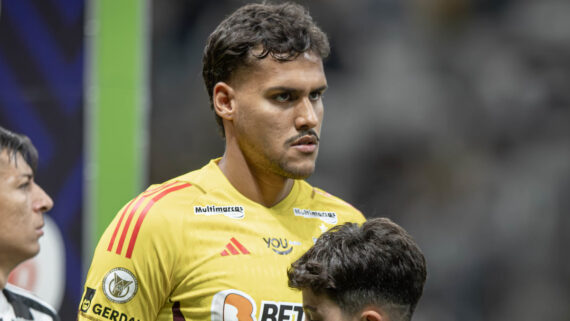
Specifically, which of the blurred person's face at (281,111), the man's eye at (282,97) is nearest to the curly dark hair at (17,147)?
the blurred person's face at (281,111)

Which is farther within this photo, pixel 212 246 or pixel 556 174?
pixel 556 174

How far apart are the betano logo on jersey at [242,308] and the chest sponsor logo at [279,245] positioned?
17 centimetres

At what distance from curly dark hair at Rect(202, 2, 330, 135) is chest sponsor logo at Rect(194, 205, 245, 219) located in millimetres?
395

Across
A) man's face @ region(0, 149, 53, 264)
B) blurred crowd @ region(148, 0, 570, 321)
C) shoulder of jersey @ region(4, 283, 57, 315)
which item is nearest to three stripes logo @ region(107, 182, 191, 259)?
man's face @ region(0, 149, 53, 264)

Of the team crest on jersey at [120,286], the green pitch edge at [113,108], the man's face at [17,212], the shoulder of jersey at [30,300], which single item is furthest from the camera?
the green pitch edge at [113,108]

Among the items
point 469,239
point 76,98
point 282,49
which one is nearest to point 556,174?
point 469,239

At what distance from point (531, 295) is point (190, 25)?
369 centimetres

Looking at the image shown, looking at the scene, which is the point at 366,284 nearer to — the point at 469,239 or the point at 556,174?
the point at 469,239

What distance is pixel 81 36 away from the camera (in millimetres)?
4137

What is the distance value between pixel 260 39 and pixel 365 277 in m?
0.82

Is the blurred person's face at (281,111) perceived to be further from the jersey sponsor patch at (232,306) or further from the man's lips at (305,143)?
the jersey sponsor patch at (232,306)

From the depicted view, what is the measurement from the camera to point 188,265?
2270mm

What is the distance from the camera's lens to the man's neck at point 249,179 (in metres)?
2.50

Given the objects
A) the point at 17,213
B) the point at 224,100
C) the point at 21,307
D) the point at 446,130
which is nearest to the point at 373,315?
the point at 224,100
